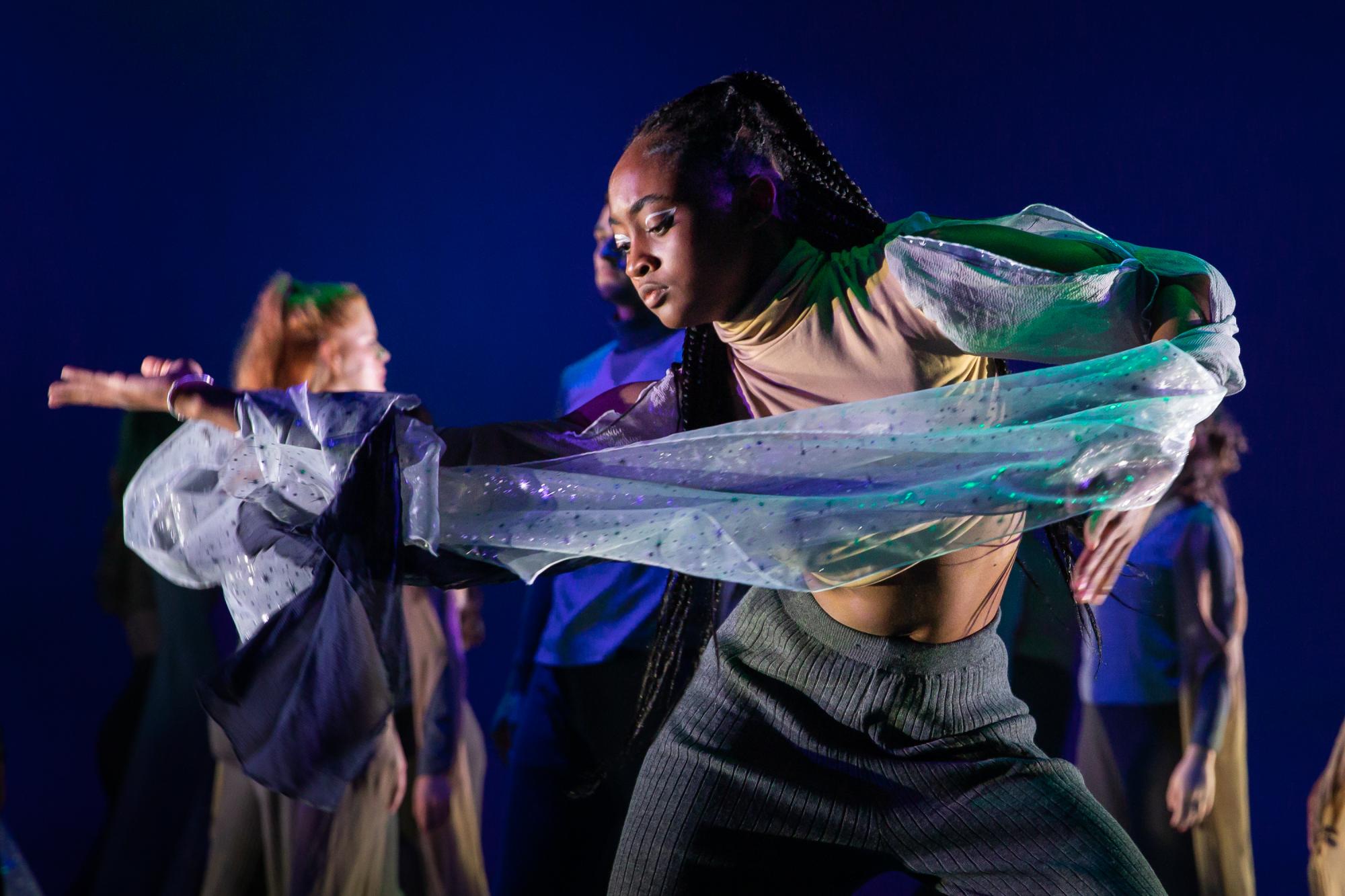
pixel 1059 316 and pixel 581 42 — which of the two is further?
pixel 581 42

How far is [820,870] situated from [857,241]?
0.79 meters

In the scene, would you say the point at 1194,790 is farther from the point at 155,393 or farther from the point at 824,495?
the point at 155,393

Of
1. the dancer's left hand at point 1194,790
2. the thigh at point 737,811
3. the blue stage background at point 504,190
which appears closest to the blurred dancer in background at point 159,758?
the blue stage background at point 504,190

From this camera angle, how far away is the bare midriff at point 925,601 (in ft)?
4.34

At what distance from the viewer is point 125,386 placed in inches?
57.6

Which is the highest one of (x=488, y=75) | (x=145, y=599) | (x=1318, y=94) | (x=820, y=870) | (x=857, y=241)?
(x=488, y=75)

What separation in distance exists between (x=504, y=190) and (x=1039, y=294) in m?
1.50

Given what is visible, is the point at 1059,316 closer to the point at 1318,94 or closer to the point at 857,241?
the point at 857,241

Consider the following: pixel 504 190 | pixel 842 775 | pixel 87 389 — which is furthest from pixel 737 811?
pixel 504 190

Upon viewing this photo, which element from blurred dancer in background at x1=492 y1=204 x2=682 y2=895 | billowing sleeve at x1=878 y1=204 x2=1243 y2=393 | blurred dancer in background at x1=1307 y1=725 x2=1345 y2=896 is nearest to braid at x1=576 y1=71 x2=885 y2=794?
billowing sleeve at x1=878 y1=204 x2=1243 y2=393

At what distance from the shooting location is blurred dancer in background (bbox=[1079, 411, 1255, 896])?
2092 mm

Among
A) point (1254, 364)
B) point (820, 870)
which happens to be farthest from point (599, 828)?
point (1254, 364)

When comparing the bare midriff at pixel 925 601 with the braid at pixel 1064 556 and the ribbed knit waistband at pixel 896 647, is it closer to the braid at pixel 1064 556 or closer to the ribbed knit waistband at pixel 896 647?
the ribbed knit waistband at pixel 896 647

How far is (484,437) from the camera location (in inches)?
57.9
